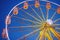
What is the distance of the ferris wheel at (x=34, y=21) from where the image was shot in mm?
1564

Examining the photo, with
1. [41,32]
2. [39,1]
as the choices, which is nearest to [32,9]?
[39,1]

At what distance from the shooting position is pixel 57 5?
173cm

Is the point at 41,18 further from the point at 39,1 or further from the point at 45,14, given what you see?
the point at 39,1

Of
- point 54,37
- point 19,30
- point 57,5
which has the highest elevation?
point 57,5

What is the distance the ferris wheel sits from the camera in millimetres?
1564

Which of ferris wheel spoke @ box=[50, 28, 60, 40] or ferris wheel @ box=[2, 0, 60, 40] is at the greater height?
ferris wheel @ box=[2, 0, 60, 40]

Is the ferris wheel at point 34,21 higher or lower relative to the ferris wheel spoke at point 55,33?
higher

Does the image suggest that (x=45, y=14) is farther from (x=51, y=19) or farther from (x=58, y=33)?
(x=58, y=33)

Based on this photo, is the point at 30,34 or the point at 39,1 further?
the point at 39,1

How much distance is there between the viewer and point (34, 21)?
1618 mm

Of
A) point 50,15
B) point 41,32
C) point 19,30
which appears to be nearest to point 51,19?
point 50,15

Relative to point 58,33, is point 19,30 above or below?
above

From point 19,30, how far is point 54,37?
306mm

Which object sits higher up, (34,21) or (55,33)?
(34,21)
